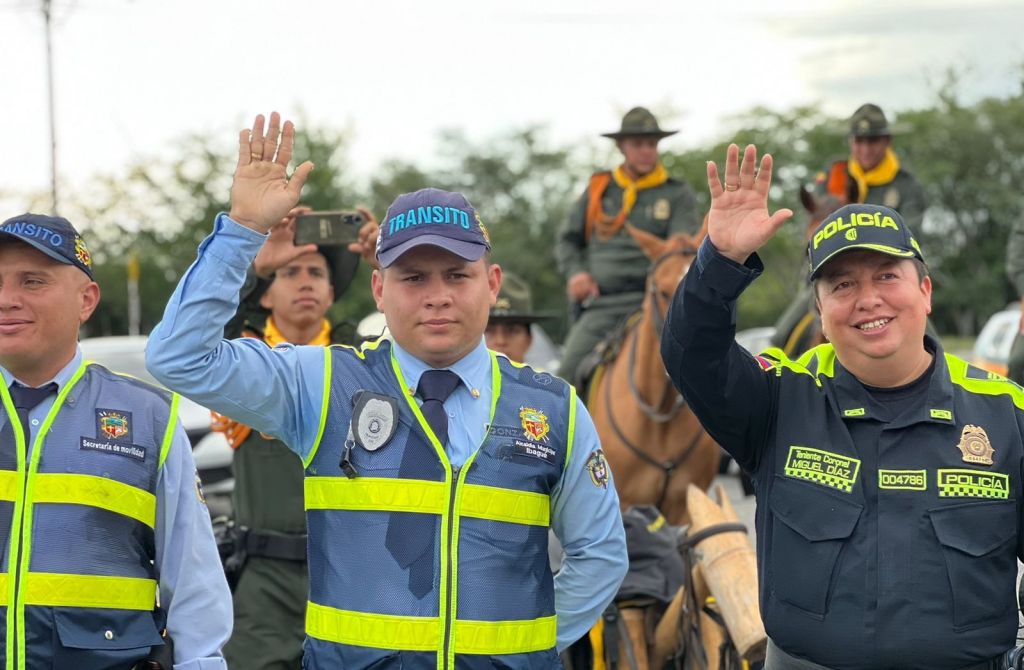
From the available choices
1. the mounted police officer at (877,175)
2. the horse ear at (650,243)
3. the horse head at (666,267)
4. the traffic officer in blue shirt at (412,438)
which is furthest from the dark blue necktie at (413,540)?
the mounted police officer at (877,175)

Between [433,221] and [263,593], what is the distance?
7.25 feet

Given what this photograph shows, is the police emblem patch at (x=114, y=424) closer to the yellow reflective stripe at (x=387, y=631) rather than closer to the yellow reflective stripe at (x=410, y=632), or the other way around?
the yellow reflective stripe at (x=410, y=632)

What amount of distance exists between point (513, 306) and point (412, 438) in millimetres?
4113

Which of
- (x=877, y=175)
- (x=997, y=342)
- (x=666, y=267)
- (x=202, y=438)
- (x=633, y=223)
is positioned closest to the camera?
(x=666, y=267)

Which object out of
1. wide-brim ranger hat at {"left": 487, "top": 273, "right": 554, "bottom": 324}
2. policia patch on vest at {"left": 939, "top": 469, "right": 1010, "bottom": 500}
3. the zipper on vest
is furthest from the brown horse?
the zipper on vest

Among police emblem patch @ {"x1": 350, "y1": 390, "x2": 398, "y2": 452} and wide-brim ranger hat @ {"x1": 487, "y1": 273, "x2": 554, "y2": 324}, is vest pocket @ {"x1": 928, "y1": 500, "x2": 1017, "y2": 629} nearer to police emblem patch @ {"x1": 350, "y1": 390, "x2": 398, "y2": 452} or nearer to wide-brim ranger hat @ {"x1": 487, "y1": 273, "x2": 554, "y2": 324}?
police emblem patch @ {"x1": 350, "y1": 390, "x2": 398, "y2": 452}

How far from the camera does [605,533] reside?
3.41 m

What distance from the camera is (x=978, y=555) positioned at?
2.99 metres

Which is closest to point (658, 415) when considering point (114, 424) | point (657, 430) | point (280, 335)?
point (657, 430)

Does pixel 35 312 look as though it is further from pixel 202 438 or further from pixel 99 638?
pixel 202 438

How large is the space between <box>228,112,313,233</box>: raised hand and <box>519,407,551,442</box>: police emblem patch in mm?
813

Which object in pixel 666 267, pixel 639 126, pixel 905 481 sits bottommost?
pixel 905 481

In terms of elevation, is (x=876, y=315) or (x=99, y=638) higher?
(x=876, y=315)

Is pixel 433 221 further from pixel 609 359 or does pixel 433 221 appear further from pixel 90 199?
pixel 90 199
